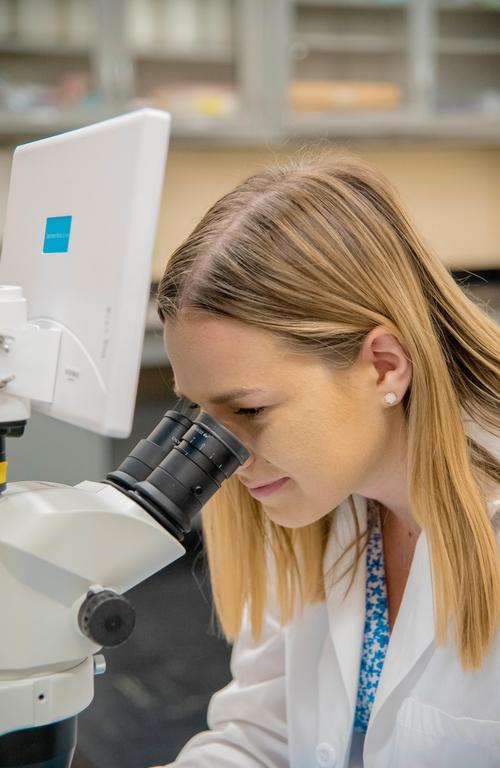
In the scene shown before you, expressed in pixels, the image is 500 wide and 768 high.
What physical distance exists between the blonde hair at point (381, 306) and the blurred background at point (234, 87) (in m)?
A: 1.77

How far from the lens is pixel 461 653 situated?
44.3 inches

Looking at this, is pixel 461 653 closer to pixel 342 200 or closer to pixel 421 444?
pixel 421 444

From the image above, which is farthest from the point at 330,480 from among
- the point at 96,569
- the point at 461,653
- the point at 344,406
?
the point at 96,569

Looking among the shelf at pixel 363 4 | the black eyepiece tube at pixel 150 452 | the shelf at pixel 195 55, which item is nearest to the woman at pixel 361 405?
the black eyepiece tube at pixel 150 452

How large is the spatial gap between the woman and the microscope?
0.22m

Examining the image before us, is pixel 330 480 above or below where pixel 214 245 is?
below

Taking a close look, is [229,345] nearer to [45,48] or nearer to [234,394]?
[234,394]

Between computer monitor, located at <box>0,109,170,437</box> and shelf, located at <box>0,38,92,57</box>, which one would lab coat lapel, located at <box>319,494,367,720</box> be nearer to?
computer monitor, located at <box>0,109,170,437</box>

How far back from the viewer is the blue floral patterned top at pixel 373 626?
4.22 ft

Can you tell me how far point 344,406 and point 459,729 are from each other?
437 mm

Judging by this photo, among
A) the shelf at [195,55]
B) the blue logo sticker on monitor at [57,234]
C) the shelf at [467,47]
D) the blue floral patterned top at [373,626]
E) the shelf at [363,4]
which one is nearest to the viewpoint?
the blue logo sticker on monitor at [57,234]

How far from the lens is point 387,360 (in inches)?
44.5

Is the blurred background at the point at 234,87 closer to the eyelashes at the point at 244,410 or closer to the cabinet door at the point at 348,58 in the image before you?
the cabinet door at the point at 348,58

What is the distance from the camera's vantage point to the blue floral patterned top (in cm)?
129
